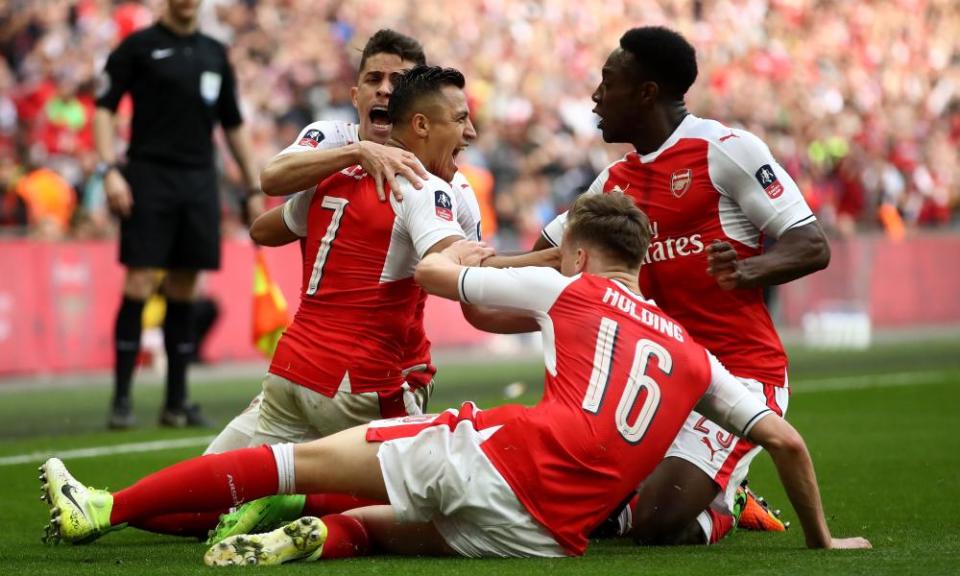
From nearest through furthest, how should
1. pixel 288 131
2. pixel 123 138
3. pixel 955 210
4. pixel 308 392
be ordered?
pixel 308 392, pixel 123 138, pixel 288 131, pixel 955 210

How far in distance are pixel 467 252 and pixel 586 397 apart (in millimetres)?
656

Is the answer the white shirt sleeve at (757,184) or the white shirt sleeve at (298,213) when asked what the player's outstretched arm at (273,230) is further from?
the white shirt sleeve at (757,184)

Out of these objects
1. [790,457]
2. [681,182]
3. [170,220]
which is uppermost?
[681,182]

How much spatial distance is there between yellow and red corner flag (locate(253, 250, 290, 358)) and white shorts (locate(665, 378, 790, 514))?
13.6 ft

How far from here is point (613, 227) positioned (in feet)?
17.1

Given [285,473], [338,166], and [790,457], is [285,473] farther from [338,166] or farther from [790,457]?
[790,457]

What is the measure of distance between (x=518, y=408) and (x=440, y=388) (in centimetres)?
832

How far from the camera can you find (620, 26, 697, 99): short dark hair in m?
6.42

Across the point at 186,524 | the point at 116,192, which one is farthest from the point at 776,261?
the point at 116,192

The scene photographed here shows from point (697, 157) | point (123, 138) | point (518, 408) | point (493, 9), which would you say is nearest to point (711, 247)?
point (697, 157)

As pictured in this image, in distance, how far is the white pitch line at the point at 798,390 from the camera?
8.84 m

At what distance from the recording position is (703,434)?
6.16m

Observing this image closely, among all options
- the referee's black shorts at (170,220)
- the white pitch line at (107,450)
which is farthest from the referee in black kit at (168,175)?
the white pitch line at (107,450)

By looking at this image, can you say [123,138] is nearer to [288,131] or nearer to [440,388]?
[288,131]
